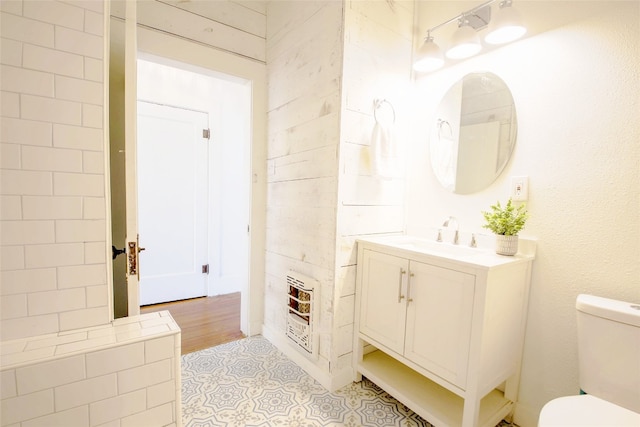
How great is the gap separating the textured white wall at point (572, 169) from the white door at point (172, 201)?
266 centimetres

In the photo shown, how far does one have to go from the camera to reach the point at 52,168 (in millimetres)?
1001

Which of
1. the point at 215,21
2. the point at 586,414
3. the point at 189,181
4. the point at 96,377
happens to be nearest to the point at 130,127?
the point at 96,377

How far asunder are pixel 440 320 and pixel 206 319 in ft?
6.96

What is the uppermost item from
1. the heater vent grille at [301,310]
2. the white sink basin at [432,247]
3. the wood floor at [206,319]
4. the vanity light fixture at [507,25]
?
the vanity light fixture at [507,25]

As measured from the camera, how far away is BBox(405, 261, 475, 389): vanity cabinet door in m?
1.25

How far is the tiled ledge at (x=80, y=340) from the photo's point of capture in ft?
3.00

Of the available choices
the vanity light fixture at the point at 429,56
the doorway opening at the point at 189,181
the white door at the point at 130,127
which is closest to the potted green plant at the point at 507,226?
the vanity light fixture at the point at 429,56

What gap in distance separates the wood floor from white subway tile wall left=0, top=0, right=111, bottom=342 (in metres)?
1.28

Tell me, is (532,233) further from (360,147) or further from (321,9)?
(321,9)

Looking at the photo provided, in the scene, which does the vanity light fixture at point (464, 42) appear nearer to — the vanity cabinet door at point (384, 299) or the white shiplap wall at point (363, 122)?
the white shiplap wall at point (363, 122)

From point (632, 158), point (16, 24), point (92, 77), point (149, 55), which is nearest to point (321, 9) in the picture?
point (149, 55)

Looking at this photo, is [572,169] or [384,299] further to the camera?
[384,299]

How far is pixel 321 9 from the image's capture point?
1719mm

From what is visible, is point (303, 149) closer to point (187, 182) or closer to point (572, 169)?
point (572, 169)
